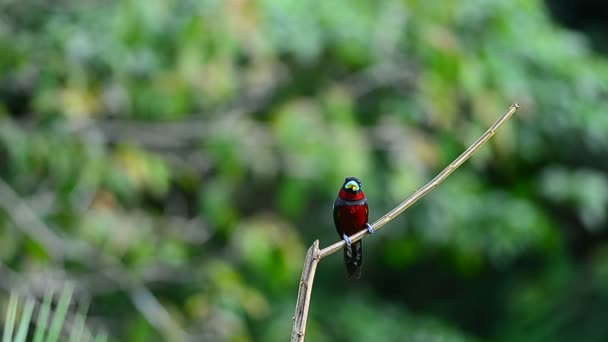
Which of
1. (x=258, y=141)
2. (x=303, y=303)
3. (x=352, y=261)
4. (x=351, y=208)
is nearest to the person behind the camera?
(x=303, y=303)

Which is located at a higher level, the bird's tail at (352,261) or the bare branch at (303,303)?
the bird's tail at (352,261)

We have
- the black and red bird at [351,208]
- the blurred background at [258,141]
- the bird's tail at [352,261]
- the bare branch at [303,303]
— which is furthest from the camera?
the blurred background at [258,141]

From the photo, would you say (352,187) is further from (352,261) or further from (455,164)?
(455,164)

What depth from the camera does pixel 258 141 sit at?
217 inches

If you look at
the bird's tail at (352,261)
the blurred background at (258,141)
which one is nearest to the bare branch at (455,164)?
the bird's tail at (352,261)

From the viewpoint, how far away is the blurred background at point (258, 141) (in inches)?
205

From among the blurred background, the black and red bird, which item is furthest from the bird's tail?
the blurred background

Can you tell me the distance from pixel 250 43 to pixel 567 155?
4093 millimetres

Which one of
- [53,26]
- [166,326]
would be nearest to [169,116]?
[53,26]

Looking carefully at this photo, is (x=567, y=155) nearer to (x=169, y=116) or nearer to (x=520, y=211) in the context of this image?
(x=520, y=211)

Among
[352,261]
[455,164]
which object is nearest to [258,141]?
[352,261]

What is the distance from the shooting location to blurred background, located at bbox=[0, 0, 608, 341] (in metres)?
5.20

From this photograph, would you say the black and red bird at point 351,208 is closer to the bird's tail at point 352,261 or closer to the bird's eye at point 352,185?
the bird's eye at point 352,185

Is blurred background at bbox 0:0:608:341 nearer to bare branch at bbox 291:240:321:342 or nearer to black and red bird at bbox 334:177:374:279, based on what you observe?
black and red bird at bbox 334:177:374:279
